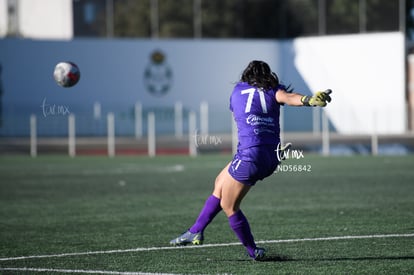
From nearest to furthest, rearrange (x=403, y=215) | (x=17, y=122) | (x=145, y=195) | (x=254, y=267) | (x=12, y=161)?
(x=254, y=267), (x=403, y=215), (x=145, y=195), (x=12, y=161), (x=17, y=122)

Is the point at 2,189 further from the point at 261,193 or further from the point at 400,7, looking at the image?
the point at 400,7

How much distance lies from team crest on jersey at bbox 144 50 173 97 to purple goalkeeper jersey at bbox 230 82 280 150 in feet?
116

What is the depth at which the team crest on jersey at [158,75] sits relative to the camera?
4391 centimetres

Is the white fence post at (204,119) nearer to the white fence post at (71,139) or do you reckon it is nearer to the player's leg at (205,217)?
the white fence post at (71,139)

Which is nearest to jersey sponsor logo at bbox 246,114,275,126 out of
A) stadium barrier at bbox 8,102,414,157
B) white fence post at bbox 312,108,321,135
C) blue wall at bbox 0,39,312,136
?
stadium barrier at bbox 8,102,414,157

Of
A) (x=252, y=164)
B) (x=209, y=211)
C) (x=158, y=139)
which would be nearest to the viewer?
(x=252, y=164)

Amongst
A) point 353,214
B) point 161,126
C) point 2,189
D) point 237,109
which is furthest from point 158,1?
point 237,109

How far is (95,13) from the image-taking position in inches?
1734

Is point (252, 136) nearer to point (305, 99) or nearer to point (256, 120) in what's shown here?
point (256, 120)

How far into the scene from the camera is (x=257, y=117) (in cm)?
860

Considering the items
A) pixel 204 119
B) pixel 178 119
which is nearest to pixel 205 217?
pixel 204 119

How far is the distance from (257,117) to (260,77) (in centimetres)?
40

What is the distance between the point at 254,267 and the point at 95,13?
121 ft

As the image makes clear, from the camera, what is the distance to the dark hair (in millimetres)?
8609
